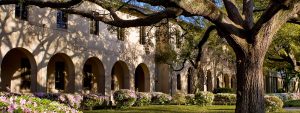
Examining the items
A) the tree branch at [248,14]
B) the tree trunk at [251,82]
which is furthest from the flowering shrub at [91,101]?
the tree trunk at [251,82]

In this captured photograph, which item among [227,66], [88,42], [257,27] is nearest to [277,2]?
[257,27]

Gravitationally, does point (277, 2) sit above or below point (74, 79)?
above

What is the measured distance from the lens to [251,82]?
11.2 metres

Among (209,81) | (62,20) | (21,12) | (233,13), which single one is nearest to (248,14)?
(233,13)

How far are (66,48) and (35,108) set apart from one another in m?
18.8

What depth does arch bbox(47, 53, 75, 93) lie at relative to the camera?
950 inches

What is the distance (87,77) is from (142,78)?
6.44 meters

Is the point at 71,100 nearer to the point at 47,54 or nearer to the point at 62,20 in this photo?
the point at 47,54

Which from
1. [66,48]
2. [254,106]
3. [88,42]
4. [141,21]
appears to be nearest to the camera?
[141,21]

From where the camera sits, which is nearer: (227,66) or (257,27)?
(257,27)

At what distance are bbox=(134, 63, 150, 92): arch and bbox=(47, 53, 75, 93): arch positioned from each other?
→ 7341 mm

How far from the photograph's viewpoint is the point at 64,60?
24953mm

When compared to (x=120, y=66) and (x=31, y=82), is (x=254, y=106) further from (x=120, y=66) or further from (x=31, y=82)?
(x=120, y=66)

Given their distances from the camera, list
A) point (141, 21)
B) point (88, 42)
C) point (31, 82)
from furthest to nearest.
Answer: point (88, 42) → point (31, 82) → point (141, 21)
